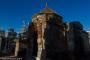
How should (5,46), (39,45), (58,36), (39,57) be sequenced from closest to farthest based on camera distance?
(39,57) → (39,45) → (58,36) → (5,46)

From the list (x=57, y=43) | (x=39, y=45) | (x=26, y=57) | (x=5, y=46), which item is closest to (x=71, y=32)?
(x=57, y=43)

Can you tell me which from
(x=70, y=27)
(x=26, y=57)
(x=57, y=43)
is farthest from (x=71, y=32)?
(x=26, y=57)

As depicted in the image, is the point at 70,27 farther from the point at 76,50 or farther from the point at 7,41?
the point at 7,41

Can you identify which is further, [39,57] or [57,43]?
[57,43]

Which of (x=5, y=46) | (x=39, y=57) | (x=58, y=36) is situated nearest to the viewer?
(x=39, y=57)

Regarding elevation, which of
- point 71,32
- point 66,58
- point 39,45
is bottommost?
point 66,58

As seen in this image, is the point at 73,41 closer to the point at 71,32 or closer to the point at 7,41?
the point at 71,32

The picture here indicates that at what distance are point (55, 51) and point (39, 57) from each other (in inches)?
155

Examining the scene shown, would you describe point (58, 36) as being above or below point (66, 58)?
above

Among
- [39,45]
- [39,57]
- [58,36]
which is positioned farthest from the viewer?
[58,36]

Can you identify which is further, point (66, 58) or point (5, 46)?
point (5, 46)

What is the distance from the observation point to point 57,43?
34.6 meters

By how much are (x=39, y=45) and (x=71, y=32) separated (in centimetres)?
690

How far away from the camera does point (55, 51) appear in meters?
33.2
